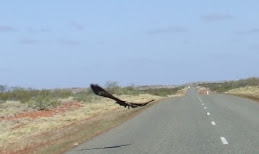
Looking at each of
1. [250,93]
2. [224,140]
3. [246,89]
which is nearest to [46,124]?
[224,140]

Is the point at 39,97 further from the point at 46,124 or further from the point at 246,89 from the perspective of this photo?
the point at 246,89

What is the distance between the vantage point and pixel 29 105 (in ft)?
174

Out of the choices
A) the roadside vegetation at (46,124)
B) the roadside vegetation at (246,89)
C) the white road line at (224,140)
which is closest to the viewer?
the white road line at (224,140)

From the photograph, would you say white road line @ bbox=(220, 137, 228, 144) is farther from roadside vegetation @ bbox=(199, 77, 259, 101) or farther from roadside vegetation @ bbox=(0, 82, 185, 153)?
roadside vegetation @ bbox=(199, 77, 259, 101)

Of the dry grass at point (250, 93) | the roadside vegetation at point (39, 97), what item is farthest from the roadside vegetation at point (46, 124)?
the dry grass at point (250, 93)

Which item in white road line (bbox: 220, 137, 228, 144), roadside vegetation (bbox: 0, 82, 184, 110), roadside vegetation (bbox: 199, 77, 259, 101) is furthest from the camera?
roadside vegetation (bbox: 199, 77, 259, 101)

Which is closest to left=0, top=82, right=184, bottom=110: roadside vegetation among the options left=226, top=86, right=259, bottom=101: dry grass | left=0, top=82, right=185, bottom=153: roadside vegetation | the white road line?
left=0, top=82, right=185, bottom=153: roadside vegetation

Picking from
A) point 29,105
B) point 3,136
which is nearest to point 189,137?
point 3,136

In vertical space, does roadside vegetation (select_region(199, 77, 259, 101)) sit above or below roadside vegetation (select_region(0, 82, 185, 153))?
above

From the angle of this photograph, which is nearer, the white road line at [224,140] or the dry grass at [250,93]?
the white road line at [224,140]

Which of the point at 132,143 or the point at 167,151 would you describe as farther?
the point at 132,143

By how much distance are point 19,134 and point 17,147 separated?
7037 millimetres

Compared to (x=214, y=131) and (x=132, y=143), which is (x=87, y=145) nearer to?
(x=132, y=143)

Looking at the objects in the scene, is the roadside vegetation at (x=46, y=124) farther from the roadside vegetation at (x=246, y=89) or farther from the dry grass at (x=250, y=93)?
the roadside vegetation at (x=246, y=89)
